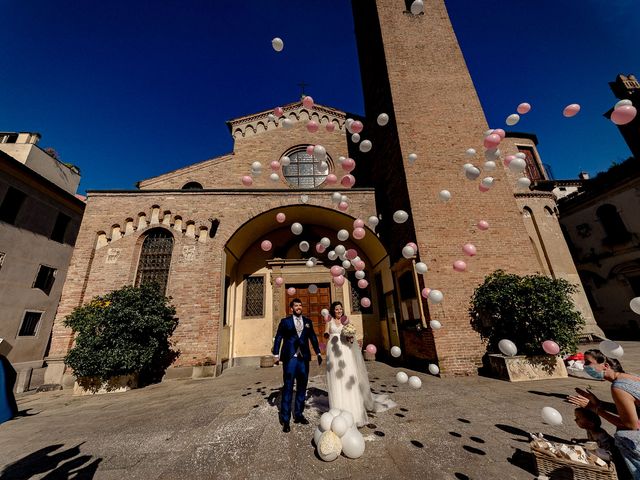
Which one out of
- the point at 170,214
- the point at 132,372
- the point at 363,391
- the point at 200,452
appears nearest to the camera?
the point at 200,452

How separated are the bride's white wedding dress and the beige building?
13.2 metres

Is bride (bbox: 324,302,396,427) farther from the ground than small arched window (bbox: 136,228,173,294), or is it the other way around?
small arched window (bbox: 136,228,173,294)

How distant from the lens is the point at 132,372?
695cm

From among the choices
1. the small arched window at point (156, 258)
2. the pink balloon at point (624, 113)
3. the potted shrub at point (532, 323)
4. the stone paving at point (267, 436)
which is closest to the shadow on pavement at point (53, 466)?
the stone paving at point (267, 436)

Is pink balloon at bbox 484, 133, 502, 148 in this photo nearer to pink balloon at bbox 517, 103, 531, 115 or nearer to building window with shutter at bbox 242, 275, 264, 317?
pink balloon at bbox 517, 103, 531, 115

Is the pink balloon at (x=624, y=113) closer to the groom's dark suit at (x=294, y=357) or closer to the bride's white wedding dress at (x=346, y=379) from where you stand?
the bride's white wedding dress at (x=346, y=379)

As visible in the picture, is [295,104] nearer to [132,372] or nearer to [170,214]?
[170,214]

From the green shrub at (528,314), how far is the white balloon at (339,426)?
5.51 m

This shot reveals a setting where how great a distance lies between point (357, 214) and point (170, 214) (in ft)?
23.6

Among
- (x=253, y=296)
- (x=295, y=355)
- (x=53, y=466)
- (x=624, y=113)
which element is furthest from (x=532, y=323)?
(x=253, y=296)

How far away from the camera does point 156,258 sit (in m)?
9.05

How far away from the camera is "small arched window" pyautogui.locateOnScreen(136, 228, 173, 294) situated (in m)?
8.83

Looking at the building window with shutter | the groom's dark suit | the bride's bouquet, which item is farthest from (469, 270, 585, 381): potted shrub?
the building window with shutter


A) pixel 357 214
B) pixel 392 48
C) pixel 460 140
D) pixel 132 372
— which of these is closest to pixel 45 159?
pixel 132 372
